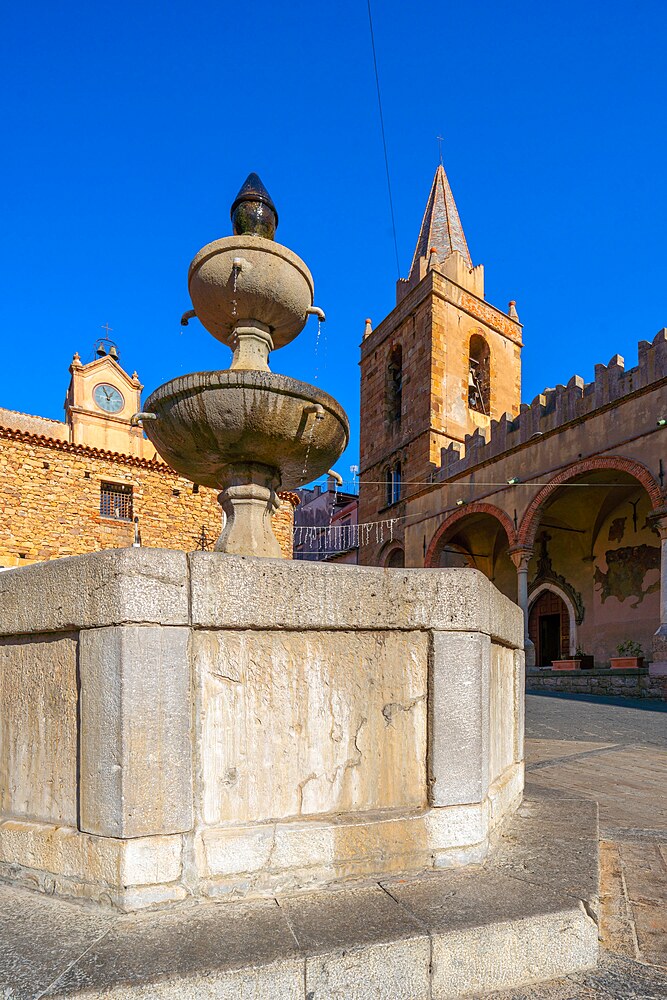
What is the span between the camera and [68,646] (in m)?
2.18

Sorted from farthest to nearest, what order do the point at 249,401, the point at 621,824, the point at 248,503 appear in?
the point at 248,503
the point at 249,401
the point at 621,824

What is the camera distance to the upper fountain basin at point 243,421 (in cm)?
352

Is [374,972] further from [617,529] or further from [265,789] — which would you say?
[617,529]

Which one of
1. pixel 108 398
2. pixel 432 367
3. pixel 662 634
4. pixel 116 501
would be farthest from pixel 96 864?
pixel 432 367

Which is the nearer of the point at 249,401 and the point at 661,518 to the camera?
the point at 249,401

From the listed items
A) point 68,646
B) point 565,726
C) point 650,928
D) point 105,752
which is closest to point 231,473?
point 68,646

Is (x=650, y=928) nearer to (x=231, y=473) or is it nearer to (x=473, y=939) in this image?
(x=473, y=939)

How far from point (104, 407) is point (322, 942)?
21.7 meters

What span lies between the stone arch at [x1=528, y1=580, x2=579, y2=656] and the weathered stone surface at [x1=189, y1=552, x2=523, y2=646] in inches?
695

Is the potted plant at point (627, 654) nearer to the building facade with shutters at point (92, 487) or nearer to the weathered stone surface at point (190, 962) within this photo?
the building facade with shutters at point (92, 487)

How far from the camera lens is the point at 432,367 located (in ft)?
73.2

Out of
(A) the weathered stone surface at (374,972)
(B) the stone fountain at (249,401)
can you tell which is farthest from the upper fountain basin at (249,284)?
(A) the weathered stone surface at (374,972)

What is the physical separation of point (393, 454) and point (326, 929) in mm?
22708

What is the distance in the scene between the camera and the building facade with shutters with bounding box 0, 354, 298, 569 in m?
17.0
